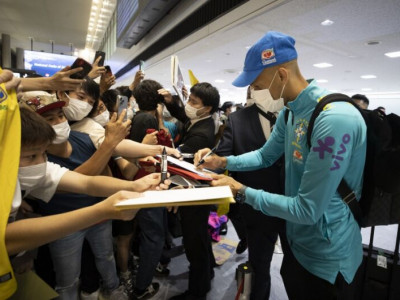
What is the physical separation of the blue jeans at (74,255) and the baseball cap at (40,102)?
2.59ft

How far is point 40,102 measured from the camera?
1.45 m

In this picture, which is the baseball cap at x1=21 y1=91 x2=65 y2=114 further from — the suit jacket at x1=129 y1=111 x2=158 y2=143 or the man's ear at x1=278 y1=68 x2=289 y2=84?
the man's ear at x1=278 y1=68 x2=289 y2=84

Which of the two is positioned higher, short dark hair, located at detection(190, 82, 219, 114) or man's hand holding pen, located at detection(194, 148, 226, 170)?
short dark hair, located at detection(190, 82, 219, 114)

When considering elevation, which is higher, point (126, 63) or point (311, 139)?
point (126, 63)

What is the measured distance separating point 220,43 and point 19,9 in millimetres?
5731

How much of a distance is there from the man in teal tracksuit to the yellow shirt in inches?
30.8

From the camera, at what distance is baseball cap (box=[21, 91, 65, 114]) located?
1.35 metres

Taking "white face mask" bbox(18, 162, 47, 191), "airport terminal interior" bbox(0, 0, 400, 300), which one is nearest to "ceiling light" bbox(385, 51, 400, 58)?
"airport terminal interior" bbox(0, 0, 400, 300)

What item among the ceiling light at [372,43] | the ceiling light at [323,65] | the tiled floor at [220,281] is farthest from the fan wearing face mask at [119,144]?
the ceiling light at [323,65]

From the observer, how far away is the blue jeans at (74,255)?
1.51 meters

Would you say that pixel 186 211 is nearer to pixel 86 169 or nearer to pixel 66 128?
pixel 86 169

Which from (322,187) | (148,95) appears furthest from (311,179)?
(148,95)

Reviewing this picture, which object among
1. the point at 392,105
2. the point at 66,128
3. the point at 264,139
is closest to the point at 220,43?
the point at 264,139

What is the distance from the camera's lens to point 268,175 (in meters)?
1.73
